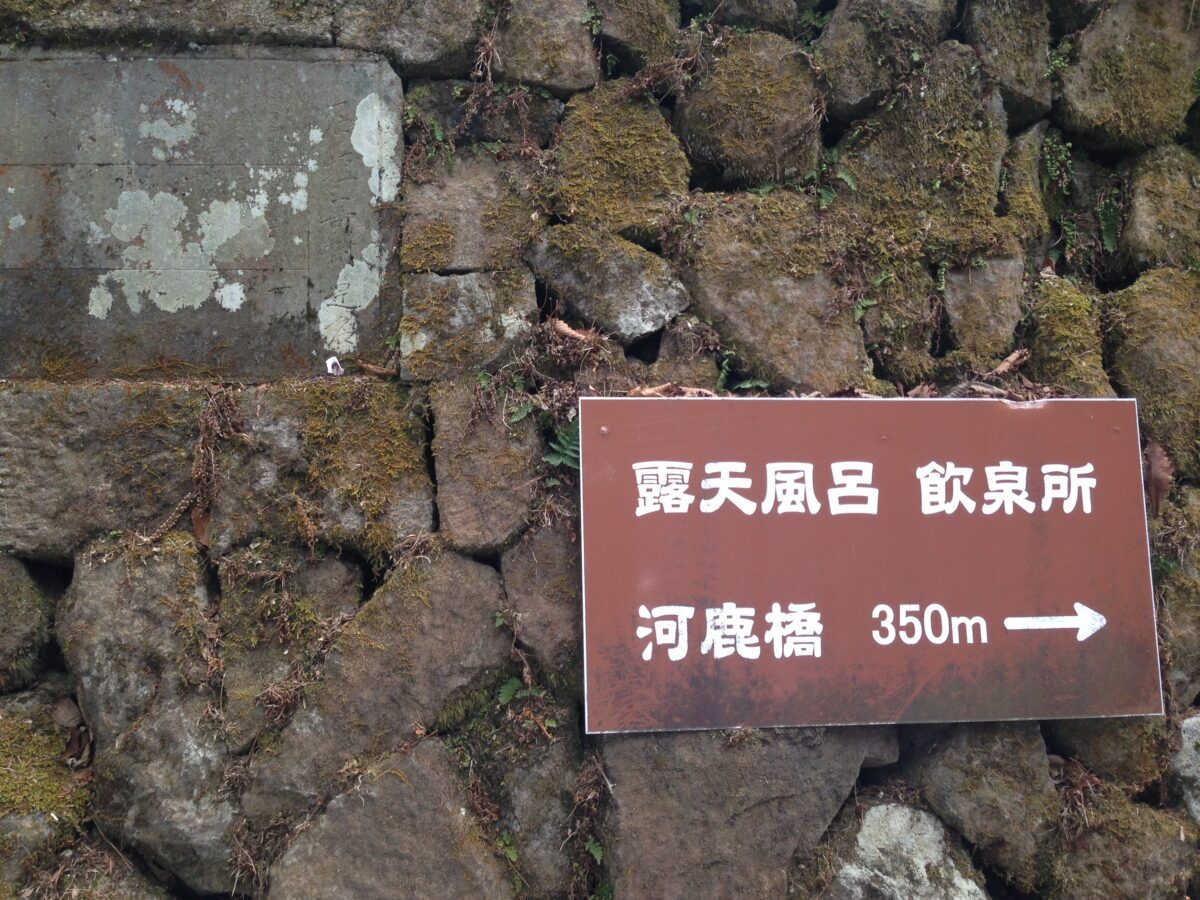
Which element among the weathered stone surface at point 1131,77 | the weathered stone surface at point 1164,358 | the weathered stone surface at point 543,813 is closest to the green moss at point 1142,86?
the weathered stone surface at point 1131,77

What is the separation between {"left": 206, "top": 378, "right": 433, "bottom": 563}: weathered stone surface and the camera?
2.98 metres

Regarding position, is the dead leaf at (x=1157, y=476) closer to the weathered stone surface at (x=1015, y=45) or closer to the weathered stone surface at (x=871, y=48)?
the weathered stone surface at (x=1015, y=45)

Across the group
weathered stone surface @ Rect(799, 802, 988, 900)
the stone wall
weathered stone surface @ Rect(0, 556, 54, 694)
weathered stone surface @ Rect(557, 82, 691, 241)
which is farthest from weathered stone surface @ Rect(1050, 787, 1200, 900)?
weathered stone surface @ Rect(0, 556, 54, 694)

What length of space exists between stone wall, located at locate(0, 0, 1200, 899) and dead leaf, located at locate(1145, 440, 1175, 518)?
79mm

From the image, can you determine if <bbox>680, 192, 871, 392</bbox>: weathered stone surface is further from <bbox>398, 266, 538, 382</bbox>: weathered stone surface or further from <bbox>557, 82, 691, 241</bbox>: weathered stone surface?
<bbox>398, 266, 538, 382</bbox>: weathered stone surface

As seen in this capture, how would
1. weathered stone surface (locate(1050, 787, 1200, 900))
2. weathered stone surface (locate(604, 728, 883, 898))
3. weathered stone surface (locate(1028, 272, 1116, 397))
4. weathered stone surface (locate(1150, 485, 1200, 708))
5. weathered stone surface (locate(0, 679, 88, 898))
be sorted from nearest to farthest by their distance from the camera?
1. weathered stone surface (locate(0, 679, 88, 898))
2. weathered stone surface (locate(604, 728, 883, 898))
3. weathered stone surface (locate(1050, 787, 1200, 900))
4. weathered stone surface (locate(1150, 485, 1200, 708))
5. weathered stone surface (locate(1028, 272, 1116, 397))

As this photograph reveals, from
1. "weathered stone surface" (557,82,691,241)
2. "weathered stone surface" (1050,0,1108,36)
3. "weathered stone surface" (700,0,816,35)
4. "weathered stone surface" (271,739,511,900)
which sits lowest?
"weathered stone surface" (271,739,511,900)

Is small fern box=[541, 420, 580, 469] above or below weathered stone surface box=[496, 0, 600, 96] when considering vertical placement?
below

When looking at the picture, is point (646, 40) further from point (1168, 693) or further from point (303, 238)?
point (1168, 693)

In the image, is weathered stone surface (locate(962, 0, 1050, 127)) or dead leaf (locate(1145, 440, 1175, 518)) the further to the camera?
weathered stone surface (locate(962, 0, 1050, 127))

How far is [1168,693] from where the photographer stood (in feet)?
10.3

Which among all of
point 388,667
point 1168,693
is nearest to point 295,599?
point 388,667

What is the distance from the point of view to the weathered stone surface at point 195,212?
3111mm

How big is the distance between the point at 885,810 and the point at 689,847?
702mm
